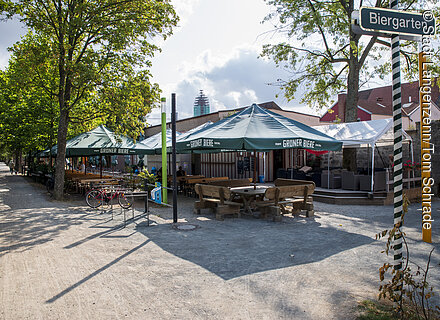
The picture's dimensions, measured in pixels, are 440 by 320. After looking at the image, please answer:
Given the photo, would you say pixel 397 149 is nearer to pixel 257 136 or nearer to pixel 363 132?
pixel 257 136

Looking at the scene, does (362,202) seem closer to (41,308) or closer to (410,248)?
(410,248)

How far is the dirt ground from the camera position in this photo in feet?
12.6

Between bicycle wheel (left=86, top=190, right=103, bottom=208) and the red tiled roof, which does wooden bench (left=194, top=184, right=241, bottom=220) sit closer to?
bicycle wheel (left=86, top=190, right=103, bottom=208)

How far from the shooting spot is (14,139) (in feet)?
88.8

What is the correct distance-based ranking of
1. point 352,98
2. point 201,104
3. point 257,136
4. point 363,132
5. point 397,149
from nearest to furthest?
point 397,149 → point 257,136 → point 363,132 → point 352,98 → point 201,104

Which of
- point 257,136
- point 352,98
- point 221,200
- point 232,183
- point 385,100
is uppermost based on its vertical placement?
point 385,100

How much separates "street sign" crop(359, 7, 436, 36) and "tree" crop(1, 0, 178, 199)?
32.3 feet

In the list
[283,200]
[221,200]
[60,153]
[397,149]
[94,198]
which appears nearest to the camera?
[397,149]

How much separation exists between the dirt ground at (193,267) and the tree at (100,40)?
550 cm

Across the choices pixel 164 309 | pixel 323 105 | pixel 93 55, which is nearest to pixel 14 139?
pixel 93 55

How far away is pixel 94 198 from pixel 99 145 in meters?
3.14

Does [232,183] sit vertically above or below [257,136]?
below

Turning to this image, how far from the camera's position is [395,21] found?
3.96 metres

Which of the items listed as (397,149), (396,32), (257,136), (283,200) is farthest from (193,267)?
(283,200)
